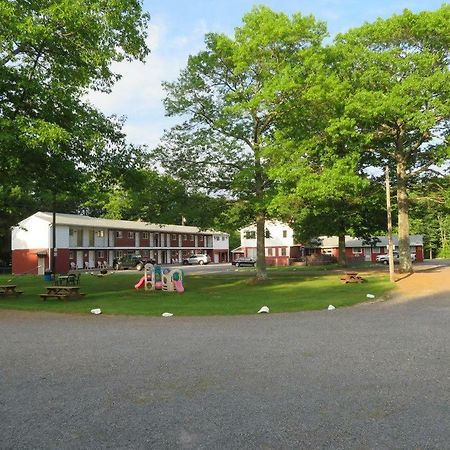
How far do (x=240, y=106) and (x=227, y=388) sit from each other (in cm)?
2471

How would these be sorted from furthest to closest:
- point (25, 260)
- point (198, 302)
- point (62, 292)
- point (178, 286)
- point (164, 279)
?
point (25, 260) < point (164, 279) < point (178, 286) < point (62, 292) < point (198, 302)

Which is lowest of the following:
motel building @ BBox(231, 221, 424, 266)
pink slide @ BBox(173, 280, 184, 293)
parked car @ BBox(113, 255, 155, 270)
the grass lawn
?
the grass lawn

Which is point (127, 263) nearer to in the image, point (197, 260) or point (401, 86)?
point (197, 260)

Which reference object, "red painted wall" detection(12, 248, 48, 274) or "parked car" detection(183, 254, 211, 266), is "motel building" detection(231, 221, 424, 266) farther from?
"red painted wall" detection(12, 248, 48, 274)

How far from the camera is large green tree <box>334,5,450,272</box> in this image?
32.3m

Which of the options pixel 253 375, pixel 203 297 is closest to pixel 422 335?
pixel 253 375

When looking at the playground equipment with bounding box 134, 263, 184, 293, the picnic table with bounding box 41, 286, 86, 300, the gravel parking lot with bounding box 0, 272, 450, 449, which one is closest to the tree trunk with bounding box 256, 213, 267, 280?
the playground equipment with bounding box 134, 263, 184, 293

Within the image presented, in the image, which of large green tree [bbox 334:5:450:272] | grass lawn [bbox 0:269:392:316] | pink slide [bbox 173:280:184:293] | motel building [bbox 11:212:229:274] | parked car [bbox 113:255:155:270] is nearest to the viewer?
grass lawn [bbox 0:269:392:316]

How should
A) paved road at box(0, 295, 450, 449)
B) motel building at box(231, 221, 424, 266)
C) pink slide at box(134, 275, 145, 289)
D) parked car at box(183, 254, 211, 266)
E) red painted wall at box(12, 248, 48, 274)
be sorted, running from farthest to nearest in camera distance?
parked car at box(183, 254, 211, 266)
motel building at box(231, 221, 424, 266)
red painted wall at box(12, 248, 48, 274)
pink slide at box(134, 275, 145, 289)
paved road at box(0, 295, 450, 449)

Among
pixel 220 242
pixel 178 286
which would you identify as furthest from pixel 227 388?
pixel 220 242

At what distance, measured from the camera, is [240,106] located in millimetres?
29828

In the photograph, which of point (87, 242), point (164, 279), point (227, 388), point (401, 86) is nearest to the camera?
point (227, 388)

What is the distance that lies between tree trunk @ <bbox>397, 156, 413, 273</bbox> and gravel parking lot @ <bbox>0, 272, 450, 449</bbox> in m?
25.3

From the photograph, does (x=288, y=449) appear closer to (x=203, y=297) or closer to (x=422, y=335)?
(x=422, y=335)
